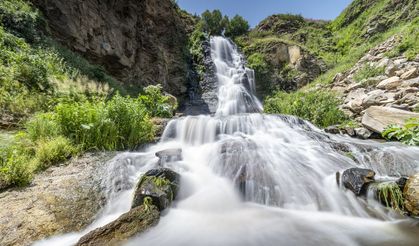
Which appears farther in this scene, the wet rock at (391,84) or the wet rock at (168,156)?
the wet rock at (391,84)

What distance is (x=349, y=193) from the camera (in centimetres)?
365

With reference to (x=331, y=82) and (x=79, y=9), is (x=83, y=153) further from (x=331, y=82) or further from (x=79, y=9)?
(x=331, y=82)

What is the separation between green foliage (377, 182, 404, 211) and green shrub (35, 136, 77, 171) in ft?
16.6

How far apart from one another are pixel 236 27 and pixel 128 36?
1259 cm

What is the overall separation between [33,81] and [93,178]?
12.9 ft

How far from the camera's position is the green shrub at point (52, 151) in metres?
3.94

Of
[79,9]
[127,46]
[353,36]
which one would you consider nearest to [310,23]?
[353,36]

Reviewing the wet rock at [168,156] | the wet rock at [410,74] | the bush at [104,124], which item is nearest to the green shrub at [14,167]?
the bush at [104,124]

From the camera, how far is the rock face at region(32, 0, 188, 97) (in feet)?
32.8

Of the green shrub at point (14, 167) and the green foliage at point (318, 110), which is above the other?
the green foliage at point (318, 110)

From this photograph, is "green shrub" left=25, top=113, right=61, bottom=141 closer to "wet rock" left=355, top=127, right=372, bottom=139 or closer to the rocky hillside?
"wet rock" left=355, top=127, right=372, bottom=139

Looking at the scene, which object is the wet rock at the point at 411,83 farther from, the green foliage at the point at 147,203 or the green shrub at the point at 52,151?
the green shrub at the point at 52,151

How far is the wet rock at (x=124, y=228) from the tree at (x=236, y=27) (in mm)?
21683

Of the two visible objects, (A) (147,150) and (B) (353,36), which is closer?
(A) (147,150)
